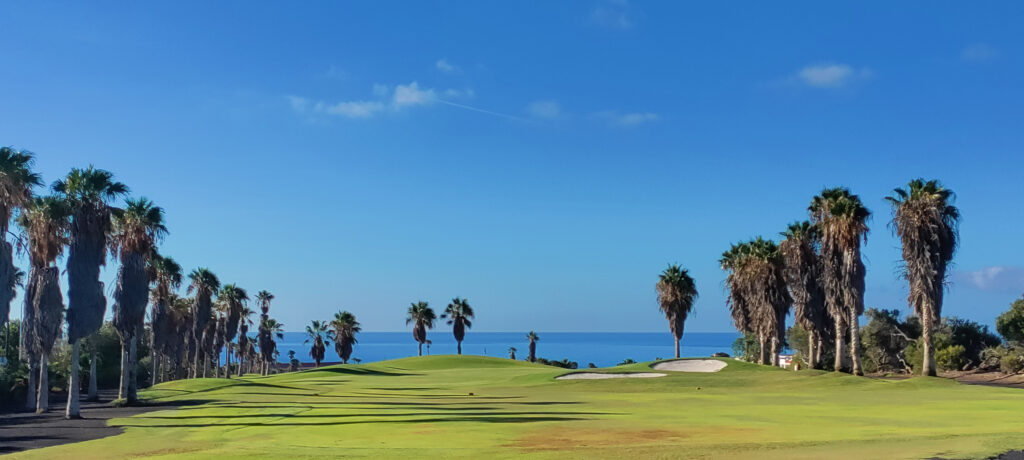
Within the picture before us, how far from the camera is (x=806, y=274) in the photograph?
2153 inches

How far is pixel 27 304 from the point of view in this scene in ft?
121

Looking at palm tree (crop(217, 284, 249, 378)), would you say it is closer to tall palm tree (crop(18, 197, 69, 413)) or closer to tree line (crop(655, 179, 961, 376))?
tall palm tree (crop(18, 197, 69, 413))

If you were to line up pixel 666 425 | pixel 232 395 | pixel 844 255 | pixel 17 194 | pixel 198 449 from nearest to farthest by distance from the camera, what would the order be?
pixel 198 449
pixel 666 425
pixel 17 194
pixel 232 395
pixel 844 255

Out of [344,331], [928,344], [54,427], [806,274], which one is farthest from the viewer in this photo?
[344,331]

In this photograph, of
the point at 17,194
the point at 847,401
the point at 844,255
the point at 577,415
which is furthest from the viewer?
the point at 844,255

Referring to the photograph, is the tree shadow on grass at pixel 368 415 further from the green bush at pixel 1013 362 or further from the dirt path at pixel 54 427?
the green bush at pixel 1013 362

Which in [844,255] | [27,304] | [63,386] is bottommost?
[63,386]

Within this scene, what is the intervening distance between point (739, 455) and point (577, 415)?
489 inches

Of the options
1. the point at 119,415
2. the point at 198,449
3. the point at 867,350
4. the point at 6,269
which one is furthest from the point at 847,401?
the point at 867,350

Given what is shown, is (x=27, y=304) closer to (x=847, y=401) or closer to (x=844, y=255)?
(x=847, y=401)

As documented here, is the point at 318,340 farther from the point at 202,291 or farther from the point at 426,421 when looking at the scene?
the point at 426,421

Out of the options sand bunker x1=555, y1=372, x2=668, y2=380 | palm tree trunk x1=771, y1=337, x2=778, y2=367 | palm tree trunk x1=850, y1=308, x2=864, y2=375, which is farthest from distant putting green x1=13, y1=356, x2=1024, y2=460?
palm tree trunk x1=771, y1=337, x2=778, y2=367

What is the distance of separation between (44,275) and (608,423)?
2920cm

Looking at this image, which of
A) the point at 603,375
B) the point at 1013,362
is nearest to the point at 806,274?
the point at 1013,362
